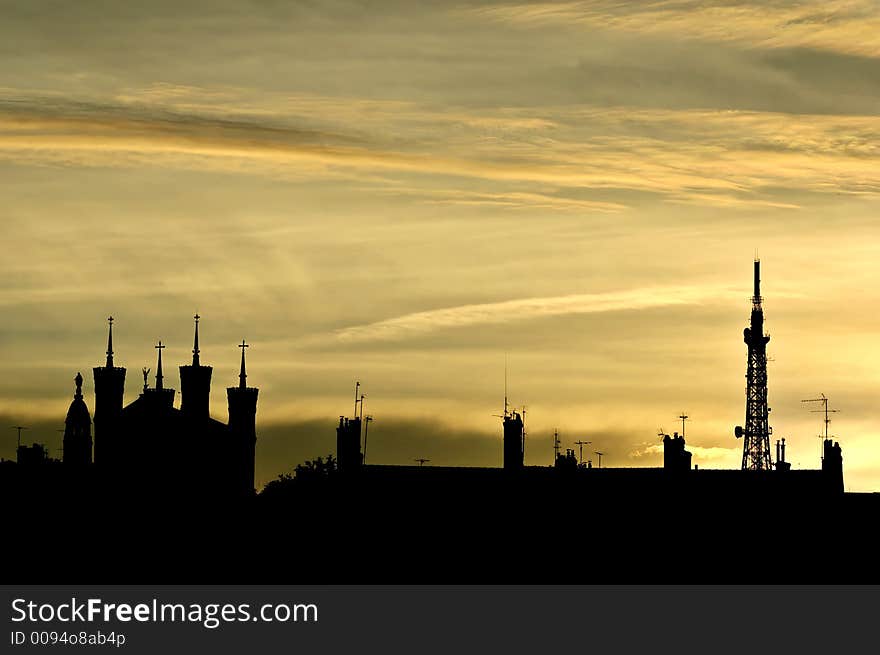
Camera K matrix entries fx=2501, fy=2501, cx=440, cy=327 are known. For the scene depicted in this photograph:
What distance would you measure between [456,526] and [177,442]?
25.0m

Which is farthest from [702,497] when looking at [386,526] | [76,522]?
[76,522]

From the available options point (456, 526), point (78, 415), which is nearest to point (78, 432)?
point (78, 415)

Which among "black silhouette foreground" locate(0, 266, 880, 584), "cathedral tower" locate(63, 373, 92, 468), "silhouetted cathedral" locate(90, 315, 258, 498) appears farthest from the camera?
"cathedral tower" locate(63, 373, 92, 468)

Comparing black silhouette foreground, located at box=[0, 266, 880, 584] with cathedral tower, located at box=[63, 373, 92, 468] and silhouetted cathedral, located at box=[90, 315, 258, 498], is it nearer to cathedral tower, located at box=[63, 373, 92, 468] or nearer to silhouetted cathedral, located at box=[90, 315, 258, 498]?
silhouetted cathedral, located at box=[90, 315, 258, 498]

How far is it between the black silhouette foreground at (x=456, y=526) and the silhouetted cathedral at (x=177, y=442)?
263mm

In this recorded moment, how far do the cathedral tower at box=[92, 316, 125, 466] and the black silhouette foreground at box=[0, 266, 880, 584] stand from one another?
197mm

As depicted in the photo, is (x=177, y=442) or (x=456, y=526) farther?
(x=177, y=442)

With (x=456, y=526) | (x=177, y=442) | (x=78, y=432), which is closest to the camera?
(x=456, y=526)

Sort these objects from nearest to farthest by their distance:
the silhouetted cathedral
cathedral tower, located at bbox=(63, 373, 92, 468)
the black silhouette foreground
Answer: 1. the black silhouette foreground
2. the silhouetted cathedral
3. cathedral tower, located at bbox=(63, 373, 92, 468)

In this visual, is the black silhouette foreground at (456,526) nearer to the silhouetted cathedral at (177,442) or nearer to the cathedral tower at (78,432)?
the silhouetted cathedral at (177,442)

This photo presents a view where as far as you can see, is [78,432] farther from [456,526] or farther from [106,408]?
[456,526]

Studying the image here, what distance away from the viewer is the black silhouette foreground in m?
146

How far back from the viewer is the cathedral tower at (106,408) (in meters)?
164

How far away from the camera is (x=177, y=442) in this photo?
166125 millimetres
